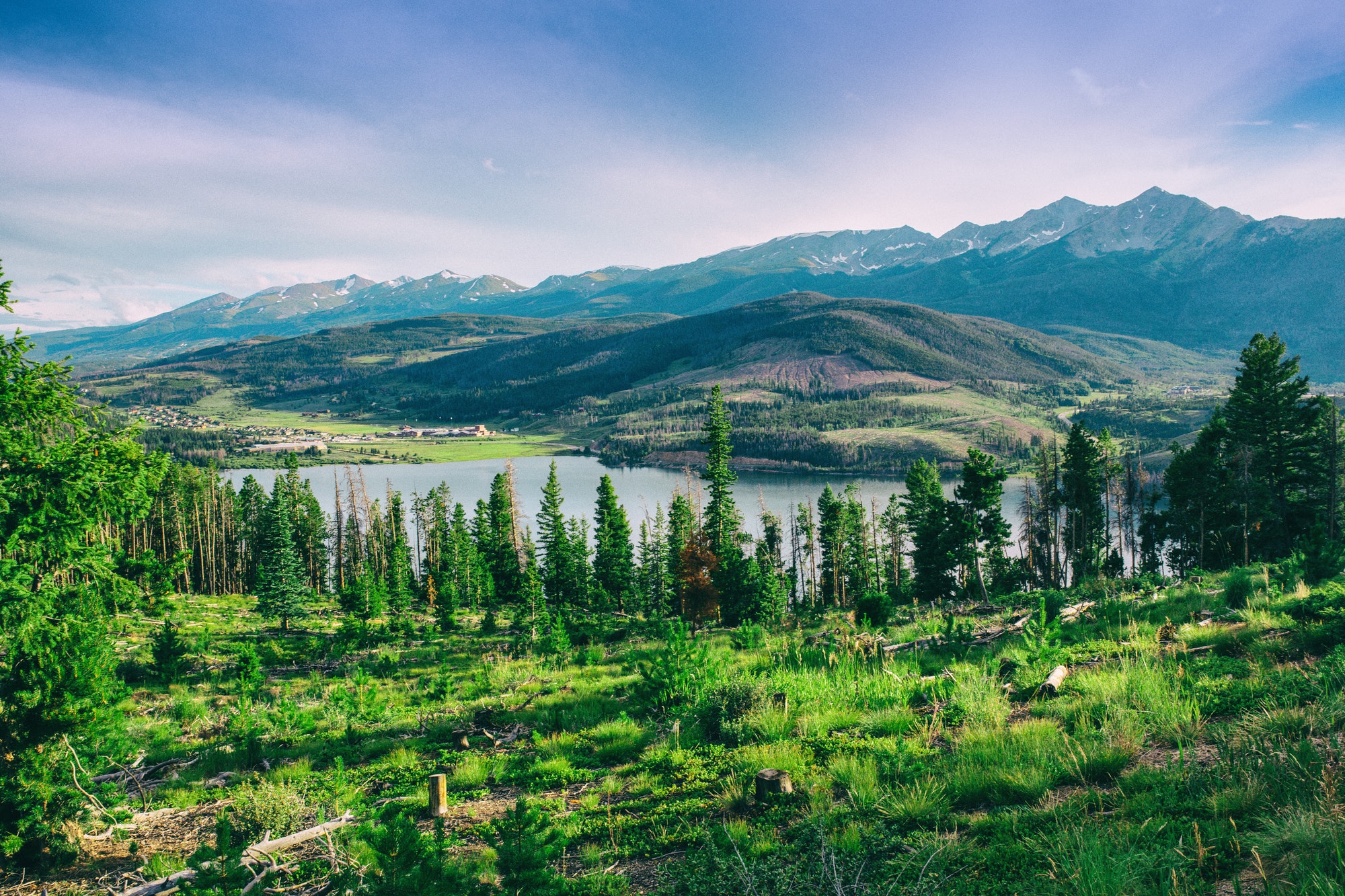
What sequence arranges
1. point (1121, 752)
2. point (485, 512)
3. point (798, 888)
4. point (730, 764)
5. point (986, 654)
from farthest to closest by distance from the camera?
point (485, 512) → point (986, 654) → point (730, 764) → point (1121, 752) → point (798, 888)

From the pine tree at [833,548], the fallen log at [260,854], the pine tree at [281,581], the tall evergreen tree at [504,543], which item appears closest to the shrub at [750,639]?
the fallen log at [260,854]

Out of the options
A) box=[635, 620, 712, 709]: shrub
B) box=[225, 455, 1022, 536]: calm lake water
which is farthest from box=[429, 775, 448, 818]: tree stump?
box=[225, 455, 1022, 536]: calm lake water

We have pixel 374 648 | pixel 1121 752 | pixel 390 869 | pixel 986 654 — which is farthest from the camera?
pixel 374 648

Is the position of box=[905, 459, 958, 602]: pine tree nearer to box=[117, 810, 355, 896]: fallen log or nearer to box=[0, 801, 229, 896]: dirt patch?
box=[117, 810, 355, 896]: fallen log

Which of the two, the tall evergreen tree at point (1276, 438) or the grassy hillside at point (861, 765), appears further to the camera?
the tall evergreen tree at point (1276, 438)

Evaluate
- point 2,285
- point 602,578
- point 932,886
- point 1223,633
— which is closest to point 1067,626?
point 1223,633

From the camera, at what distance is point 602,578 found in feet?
163

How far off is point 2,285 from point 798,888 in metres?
12.2

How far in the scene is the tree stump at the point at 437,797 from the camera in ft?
22.2

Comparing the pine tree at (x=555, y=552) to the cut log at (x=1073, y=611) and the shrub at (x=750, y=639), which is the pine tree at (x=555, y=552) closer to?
the shrub at (x=750, y=639)

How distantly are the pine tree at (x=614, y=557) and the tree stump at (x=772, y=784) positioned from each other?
4319 cm

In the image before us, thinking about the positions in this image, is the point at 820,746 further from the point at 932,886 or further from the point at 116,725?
the point at 116,725

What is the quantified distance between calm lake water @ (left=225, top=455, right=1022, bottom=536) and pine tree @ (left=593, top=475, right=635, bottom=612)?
30700mm

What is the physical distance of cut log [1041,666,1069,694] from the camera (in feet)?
24.8
